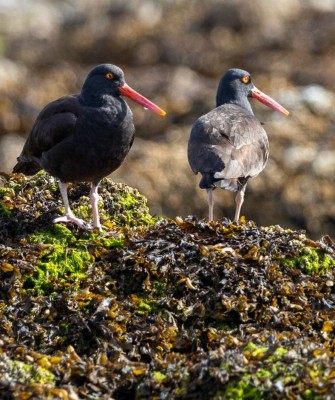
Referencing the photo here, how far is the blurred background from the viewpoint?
11375mm

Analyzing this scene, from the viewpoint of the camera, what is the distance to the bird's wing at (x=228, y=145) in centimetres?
722

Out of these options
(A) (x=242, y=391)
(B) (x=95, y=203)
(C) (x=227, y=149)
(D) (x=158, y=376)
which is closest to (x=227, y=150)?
(C) (x=227, y=149)

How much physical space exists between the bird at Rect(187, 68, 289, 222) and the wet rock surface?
1.20m

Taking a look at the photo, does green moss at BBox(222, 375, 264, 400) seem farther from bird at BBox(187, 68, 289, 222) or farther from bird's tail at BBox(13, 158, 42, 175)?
bird's tail at BBox(13, 158, 42, 175)

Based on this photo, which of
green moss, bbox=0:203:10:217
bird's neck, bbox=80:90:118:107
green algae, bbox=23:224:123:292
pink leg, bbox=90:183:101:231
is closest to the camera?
green algae, bbox=23:224:123:292

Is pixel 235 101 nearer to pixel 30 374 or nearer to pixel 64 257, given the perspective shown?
pixel 64 257

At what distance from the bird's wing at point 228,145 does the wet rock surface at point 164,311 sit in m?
1.25

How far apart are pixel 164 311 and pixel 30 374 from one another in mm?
1114

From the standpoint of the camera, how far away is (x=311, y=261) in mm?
5555

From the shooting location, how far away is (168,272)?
534 cm

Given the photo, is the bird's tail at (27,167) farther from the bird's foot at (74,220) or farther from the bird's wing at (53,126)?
the bird's foot at (74,220)

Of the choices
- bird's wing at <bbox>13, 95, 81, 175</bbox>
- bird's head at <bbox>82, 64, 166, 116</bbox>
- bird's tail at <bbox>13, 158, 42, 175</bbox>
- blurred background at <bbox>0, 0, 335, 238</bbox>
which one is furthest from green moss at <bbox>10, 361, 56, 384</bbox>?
blurred background at <bbox>0, 0, 335, 238</bbox>

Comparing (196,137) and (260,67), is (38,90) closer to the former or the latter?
(260,67)

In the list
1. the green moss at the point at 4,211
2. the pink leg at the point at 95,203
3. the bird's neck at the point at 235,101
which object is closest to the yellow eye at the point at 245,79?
the bird's neck at the point at 235,101
